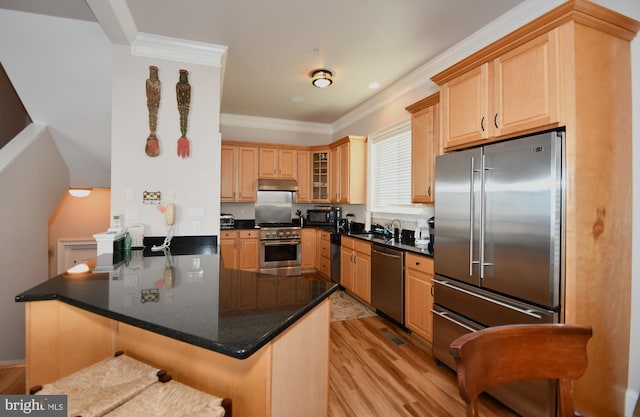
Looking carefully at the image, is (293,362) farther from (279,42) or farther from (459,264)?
(279,42)

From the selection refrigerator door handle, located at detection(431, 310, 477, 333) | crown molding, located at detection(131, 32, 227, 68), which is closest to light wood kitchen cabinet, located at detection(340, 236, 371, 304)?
refrigerator door handle, located at detection(431, 310, 477, 333)

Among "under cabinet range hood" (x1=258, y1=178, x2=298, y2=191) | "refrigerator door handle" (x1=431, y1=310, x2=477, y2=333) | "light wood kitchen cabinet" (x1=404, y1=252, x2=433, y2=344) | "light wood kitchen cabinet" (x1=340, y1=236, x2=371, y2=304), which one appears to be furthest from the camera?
"under cabinet range hood" (x1=258, y1=178, x2=298, y2=191)

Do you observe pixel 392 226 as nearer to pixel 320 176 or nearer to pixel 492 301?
pixel 320 176

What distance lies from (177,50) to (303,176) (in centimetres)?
327

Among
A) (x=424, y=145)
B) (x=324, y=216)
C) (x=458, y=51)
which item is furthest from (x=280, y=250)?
(x=458, y=51)

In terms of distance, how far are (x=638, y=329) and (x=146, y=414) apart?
2791 mm

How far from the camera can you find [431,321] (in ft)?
8.91

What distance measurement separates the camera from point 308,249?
221 inches

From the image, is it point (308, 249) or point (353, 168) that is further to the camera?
point (308, 249)

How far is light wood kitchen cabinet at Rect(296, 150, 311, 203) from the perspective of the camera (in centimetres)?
585

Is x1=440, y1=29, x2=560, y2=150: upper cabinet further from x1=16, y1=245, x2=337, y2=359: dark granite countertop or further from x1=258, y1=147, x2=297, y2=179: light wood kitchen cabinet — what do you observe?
x1=258, y1=147, x2=297, y2=179: light wood kitchen cabinet

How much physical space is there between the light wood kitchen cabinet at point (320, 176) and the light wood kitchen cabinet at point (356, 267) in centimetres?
151

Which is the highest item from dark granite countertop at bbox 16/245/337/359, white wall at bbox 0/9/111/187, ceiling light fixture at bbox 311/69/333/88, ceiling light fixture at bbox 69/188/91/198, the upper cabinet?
ceiling light fixture at bbox 311/69/333/88

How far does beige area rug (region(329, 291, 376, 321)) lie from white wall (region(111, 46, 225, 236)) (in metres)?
1.84
